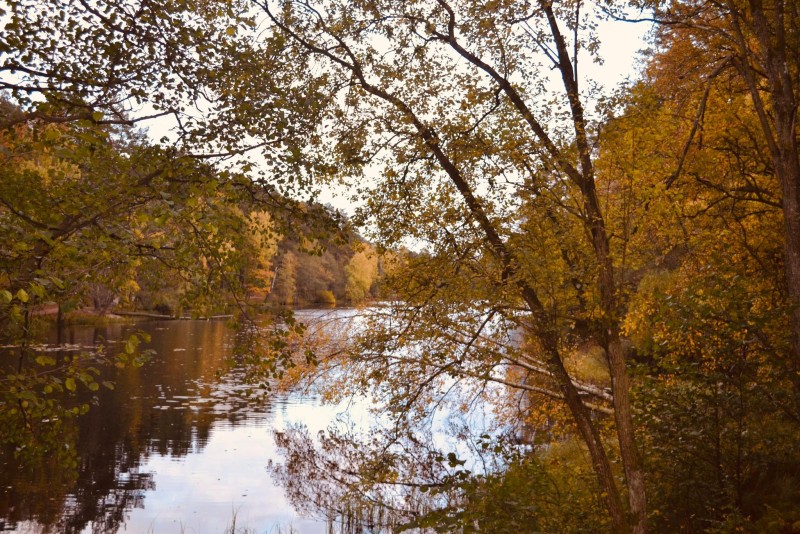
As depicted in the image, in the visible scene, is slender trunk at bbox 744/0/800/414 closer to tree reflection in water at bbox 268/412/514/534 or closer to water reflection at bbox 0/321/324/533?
tree reflection in water at bbox 268/412/514/534

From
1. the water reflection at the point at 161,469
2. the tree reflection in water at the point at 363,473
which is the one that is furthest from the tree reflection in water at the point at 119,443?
the tree reflection in water at the point at 363,473

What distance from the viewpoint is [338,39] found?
8.66 m

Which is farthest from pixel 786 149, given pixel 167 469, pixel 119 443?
pixel 119 443

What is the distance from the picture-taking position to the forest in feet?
16.8

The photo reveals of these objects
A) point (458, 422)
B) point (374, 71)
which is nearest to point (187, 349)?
point (458, 422)

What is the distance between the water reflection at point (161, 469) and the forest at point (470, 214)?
1.48m

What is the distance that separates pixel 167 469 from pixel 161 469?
122 mm

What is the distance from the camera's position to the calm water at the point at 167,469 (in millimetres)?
11398

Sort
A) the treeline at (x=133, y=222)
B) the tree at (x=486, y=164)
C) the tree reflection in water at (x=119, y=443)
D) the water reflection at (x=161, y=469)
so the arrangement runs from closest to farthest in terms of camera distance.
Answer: the treeline at (x=133, y=222) < the tree at (x=486, y=164) < the tree reflection in water at (x=119, y=443) < the water reflection at (x=161, y=469)

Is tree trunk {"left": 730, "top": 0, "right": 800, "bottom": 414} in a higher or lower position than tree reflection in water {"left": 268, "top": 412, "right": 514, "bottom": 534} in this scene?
higher

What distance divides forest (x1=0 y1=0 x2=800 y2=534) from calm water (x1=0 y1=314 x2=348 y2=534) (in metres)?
1.78

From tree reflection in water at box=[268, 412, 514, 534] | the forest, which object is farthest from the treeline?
tree reflection in water at box=[268, 412, 514, 534]

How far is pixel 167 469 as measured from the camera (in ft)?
46.6

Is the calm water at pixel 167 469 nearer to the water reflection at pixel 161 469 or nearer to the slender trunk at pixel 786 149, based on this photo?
the water reflection at pixel 161 469
